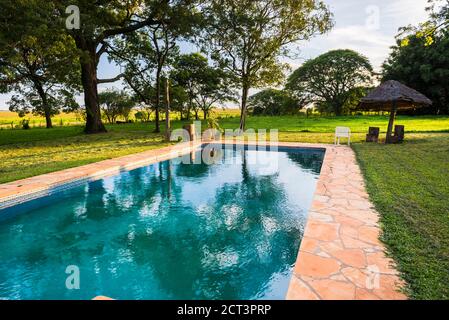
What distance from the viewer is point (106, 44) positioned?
18062 millimetres

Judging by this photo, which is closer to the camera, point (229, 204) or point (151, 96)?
point (229, 204)

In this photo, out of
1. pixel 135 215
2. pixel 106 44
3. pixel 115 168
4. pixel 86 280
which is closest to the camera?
pixel 86 280

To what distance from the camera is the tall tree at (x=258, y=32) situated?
1609 cm

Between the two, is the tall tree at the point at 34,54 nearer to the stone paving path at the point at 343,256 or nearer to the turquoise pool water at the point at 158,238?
the turquoise pool water at the point at 158,238

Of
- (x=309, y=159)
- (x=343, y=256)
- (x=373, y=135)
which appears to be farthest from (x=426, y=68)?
(x=343, y=256)

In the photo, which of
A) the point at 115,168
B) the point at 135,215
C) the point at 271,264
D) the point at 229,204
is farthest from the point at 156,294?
the point at 115,168

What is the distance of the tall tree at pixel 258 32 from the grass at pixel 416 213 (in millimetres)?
10996

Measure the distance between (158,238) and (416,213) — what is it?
4457 millimetres

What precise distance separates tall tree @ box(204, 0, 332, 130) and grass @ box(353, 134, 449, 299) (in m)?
11.0

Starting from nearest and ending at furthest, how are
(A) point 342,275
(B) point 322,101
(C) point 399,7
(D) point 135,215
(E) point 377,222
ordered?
1. (A) point 342,275
2. (E) point 377,222
3. (D) point 135,215
4. (C) point 399,7
5. (B) point 322,101

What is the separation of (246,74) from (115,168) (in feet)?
41.8

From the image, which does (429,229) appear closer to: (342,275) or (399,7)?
(342,275)

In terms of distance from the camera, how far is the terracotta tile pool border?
8.84 feet

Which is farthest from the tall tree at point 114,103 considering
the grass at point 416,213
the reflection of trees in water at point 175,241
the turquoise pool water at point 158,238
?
the grass at point 416,213
